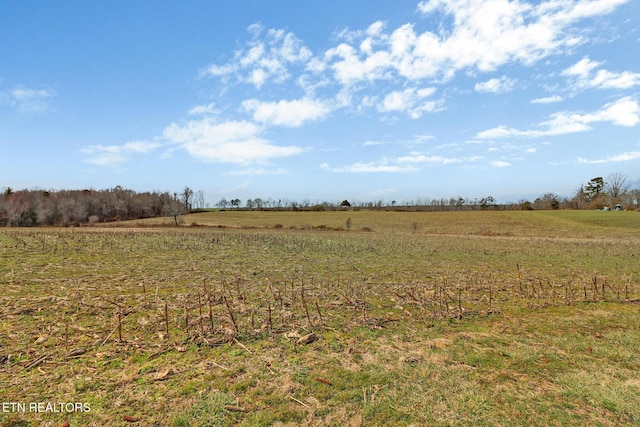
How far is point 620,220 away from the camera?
59531 millimetres

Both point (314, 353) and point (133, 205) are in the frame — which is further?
point (133, 205)

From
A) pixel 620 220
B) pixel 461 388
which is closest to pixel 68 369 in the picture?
pixel 461 388

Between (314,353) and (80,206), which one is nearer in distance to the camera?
(314,353)

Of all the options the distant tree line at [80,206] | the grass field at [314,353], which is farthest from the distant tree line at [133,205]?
the grass field at [314,353]

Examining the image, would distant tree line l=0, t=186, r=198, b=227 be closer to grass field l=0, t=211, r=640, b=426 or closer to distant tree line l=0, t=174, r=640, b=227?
distant tree line l=0, t=174, r=640, b=227

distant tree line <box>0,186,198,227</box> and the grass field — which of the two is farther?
distant tree line <box>0,186,198,227</box>

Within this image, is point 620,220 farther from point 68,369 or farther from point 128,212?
point 128,212

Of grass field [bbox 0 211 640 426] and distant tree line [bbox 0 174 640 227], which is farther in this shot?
distant tree line [bbox 0 174 640 227]

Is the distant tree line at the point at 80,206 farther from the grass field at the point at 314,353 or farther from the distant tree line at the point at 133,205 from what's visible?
the grass field at the point at 314,353

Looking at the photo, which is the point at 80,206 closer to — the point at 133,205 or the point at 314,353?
the point at 133,205

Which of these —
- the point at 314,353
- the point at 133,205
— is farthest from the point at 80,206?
the point at 314,353

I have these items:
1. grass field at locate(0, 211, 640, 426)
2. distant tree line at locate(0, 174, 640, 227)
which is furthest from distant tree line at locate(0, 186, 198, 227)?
grass field at locate(0, 211, 640, 426)

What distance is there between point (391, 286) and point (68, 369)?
10.1m

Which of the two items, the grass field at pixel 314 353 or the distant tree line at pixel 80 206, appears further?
the distant tree line at pixel 80 206
